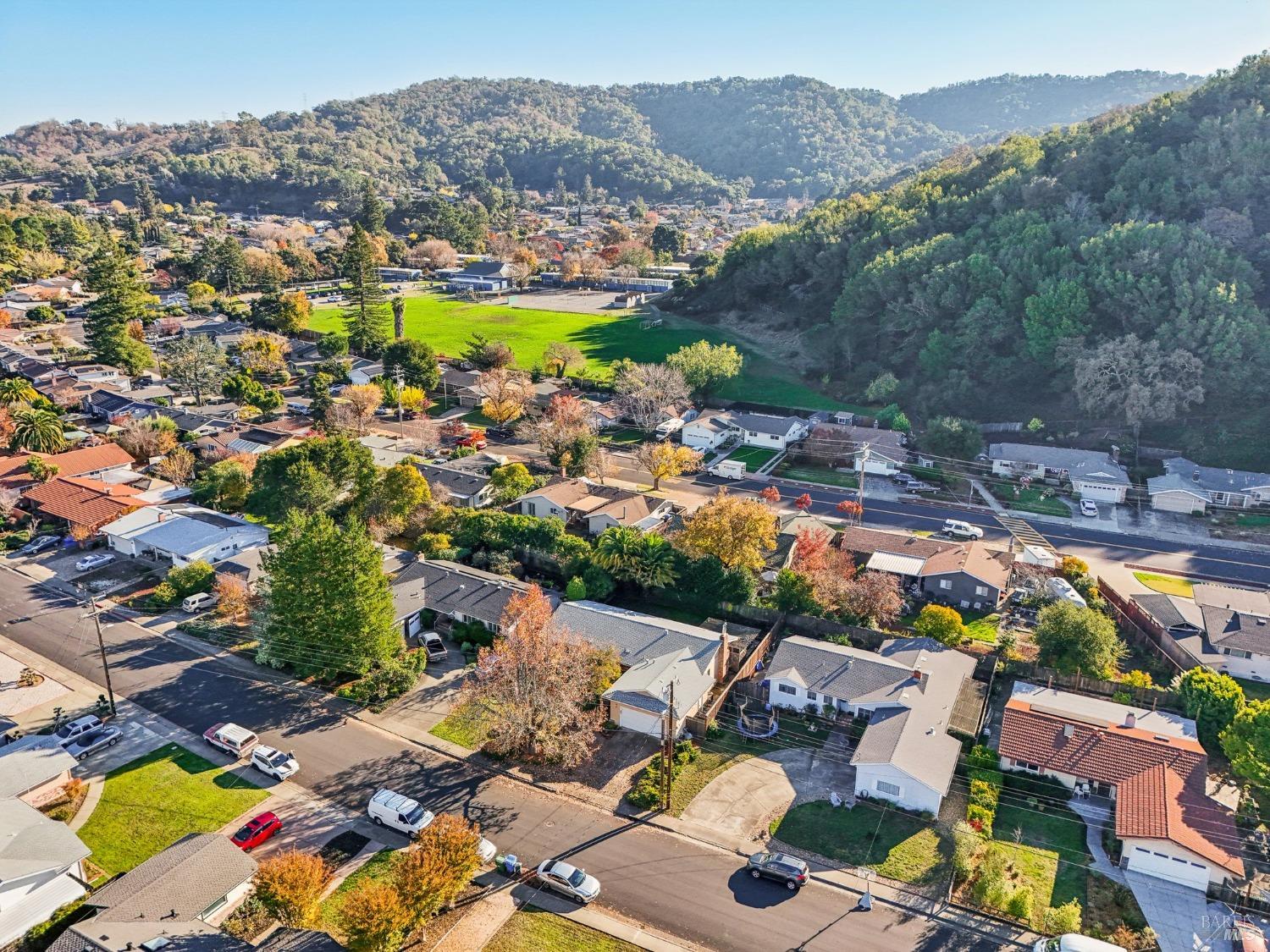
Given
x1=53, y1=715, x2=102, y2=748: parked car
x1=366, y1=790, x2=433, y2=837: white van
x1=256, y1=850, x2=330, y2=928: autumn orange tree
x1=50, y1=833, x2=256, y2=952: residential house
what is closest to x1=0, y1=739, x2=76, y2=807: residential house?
x1=53, y1=715, x2=102, y2=748: parked car

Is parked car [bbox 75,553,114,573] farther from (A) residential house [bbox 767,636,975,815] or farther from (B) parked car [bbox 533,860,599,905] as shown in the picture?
(A) residential house [bbox 767,636,975,815]

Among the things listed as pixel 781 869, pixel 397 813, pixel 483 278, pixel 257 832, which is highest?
pixel 483 278

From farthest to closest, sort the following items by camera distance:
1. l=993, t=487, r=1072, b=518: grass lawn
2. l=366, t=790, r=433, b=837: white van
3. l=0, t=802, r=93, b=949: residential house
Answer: l=993, t=487, r=1072, b=518: grass lawn < l=366, t=790, r=433, b=837: white van < l=0, t=802, r=93, b=949: residential house

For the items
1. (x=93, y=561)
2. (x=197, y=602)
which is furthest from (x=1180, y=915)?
(x=93, y=561)

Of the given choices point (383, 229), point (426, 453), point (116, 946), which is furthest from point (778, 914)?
point (383, 229)

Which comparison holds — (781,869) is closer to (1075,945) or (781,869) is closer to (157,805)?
(1075,945)

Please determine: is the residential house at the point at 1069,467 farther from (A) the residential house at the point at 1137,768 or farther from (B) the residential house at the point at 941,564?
(A) the residential house at the point at 1137,768
